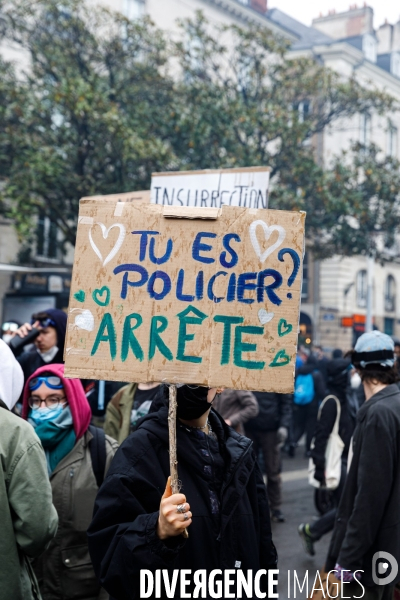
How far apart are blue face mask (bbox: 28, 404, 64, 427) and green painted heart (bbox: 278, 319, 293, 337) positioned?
4.76 ft

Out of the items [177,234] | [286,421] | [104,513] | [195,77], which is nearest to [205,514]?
[104,513]

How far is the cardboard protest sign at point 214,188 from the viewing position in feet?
18.7

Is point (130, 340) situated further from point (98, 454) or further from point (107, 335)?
point (98, 454)

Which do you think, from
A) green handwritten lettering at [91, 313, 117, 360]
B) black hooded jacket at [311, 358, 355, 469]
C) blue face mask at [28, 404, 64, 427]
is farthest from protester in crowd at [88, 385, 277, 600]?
black hooded jacket at [311, 358, 355, 469]

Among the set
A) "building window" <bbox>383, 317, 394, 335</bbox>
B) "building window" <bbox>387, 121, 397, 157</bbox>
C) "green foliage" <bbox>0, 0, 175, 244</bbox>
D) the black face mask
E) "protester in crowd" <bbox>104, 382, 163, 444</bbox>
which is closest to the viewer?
the black face mask

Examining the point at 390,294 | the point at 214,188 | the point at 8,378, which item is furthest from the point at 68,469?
the point at 390,294

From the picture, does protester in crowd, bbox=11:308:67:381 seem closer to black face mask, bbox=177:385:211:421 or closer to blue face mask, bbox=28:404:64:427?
blue face mask, bbox=28:404:64:427

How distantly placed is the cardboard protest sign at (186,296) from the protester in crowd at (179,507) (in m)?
0.20

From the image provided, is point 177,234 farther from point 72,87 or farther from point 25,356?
point 72,87

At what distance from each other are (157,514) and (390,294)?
3833cm

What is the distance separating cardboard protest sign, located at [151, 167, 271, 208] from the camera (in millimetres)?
5715

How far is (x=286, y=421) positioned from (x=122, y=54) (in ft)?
42.2

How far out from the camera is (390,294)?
129 ft

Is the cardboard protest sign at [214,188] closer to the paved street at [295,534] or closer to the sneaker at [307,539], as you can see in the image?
the sneaker at [307,539]
